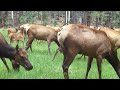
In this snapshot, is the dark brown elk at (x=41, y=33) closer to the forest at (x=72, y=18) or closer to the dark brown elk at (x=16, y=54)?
the dark brown elk at (x=16, y=54)

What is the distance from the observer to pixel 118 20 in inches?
1145

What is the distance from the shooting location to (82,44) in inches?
283

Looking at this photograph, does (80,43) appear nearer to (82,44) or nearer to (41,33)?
(82,44)

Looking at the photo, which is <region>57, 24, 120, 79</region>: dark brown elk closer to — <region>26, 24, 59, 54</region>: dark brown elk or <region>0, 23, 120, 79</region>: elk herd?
<region>0, 23, 120, 79</region>: elk herd

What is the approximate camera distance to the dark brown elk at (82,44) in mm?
7000

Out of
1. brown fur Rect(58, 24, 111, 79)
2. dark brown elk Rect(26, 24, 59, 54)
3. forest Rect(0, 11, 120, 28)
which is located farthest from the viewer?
forest Rect(0, 11, 120, 28)

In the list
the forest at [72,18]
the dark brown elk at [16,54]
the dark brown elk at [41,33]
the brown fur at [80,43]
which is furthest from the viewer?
the forest at [72,18]

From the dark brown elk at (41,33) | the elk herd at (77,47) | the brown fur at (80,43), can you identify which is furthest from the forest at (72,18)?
the brown fur at (80,43)

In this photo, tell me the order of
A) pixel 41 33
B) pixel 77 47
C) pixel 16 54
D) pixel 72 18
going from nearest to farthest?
pixel 77 47 → pixel 16 54 → pixel 41 33 → pixel 72 18

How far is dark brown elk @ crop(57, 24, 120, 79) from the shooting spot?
7000 mm

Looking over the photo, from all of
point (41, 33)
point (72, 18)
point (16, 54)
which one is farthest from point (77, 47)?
point (72, 18)

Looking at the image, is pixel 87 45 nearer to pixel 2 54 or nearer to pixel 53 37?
pixel 2 54

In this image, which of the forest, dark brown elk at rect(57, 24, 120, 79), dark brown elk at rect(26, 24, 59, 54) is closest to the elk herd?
dark brown elk at rect(57, 24, 120, 79)

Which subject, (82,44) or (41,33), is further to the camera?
(41,33)
